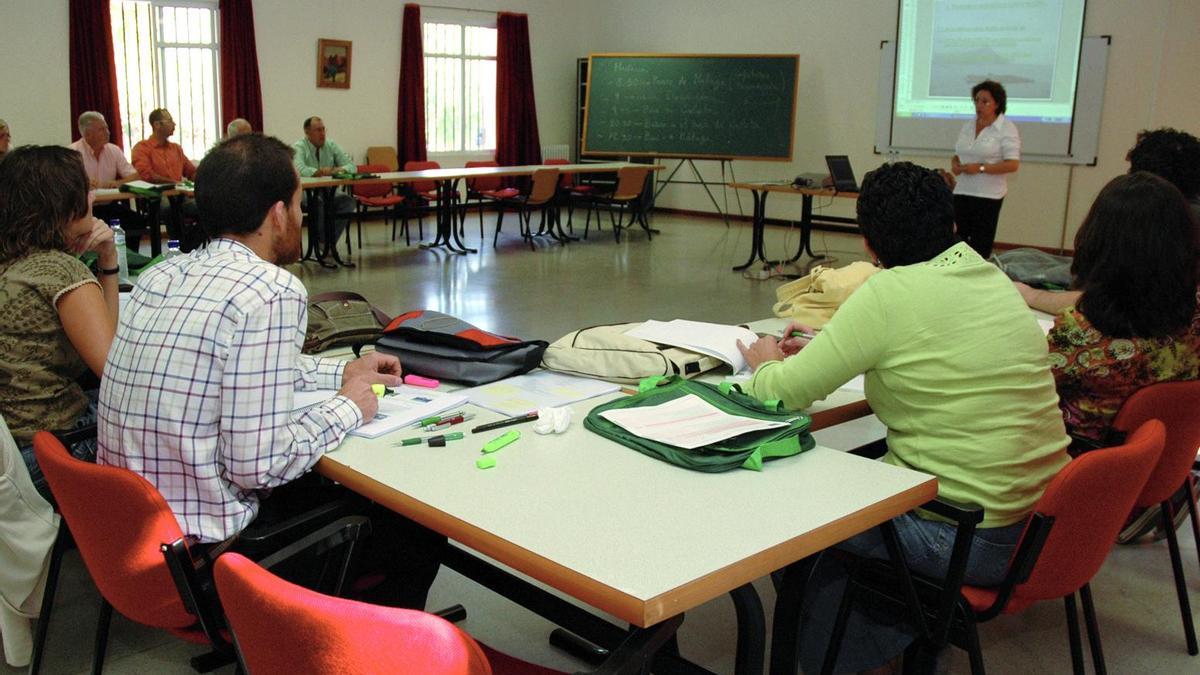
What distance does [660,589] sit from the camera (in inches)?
50.8

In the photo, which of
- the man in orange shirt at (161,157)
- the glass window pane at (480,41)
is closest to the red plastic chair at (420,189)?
the glass window pane at (480,41)

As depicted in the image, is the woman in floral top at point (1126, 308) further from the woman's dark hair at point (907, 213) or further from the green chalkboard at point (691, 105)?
the green chalkboard at point (691, 105)

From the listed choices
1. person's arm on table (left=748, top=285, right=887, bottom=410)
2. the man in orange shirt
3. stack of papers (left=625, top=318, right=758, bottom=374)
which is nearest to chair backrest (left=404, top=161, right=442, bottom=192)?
the man in orange shirt

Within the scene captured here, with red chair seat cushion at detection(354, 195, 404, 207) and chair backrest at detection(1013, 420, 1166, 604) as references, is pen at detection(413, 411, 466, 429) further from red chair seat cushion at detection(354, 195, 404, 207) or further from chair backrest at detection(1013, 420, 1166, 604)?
red chair seat cushion at detection(354, 195, 404, 207)

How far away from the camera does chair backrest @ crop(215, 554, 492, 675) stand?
1105 mm

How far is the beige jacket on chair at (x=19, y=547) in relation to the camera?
2.11 m

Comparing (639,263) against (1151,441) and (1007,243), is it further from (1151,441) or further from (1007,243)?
(1151,441)

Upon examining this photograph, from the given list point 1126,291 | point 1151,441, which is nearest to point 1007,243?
point 1126,291

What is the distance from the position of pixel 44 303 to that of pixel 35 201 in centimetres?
25

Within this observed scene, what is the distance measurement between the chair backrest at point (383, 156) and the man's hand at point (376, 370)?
9.01 m

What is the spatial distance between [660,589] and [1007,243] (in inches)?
356

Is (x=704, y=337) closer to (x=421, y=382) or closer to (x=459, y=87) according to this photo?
(x=421, y=382)

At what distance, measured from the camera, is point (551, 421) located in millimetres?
1944

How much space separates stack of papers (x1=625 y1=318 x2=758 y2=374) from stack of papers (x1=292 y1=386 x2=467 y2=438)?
56 cm
